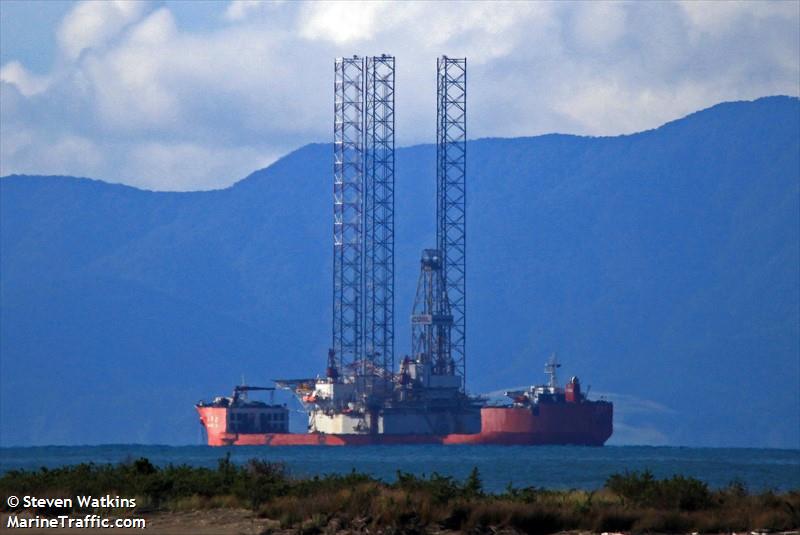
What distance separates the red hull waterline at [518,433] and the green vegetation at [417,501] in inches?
3714

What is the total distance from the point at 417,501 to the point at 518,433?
100 metres

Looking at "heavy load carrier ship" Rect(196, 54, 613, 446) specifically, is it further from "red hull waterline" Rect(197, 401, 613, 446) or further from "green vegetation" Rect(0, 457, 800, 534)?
"green vegetation" Rect(0, 457, 800, 534)

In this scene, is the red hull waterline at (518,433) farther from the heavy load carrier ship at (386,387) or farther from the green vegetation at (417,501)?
the green vegetation at (417,501)

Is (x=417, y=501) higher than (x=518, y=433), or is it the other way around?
(x=518, y=433)

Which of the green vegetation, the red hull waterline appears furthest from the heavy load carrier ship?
the green vegetation

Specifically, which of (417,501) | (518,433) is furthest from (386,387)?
(417,501)

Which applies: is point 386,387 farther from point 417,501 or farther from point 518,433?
point 417,501

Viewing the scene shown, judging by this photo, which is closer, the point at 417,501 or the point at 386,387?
the point at 417,501

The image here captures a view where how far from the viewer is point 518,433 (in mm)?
128500

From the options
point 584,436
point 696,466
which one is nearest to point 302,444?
point 584,436

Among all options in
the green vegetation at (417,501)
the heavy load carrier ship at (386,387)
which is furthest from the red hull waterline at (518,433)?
the green vegetation at (417,501)

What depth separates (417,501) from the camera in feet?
94.9

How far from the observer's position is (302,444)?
136 m

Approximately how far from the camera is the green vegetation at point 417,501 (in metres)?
28.5
